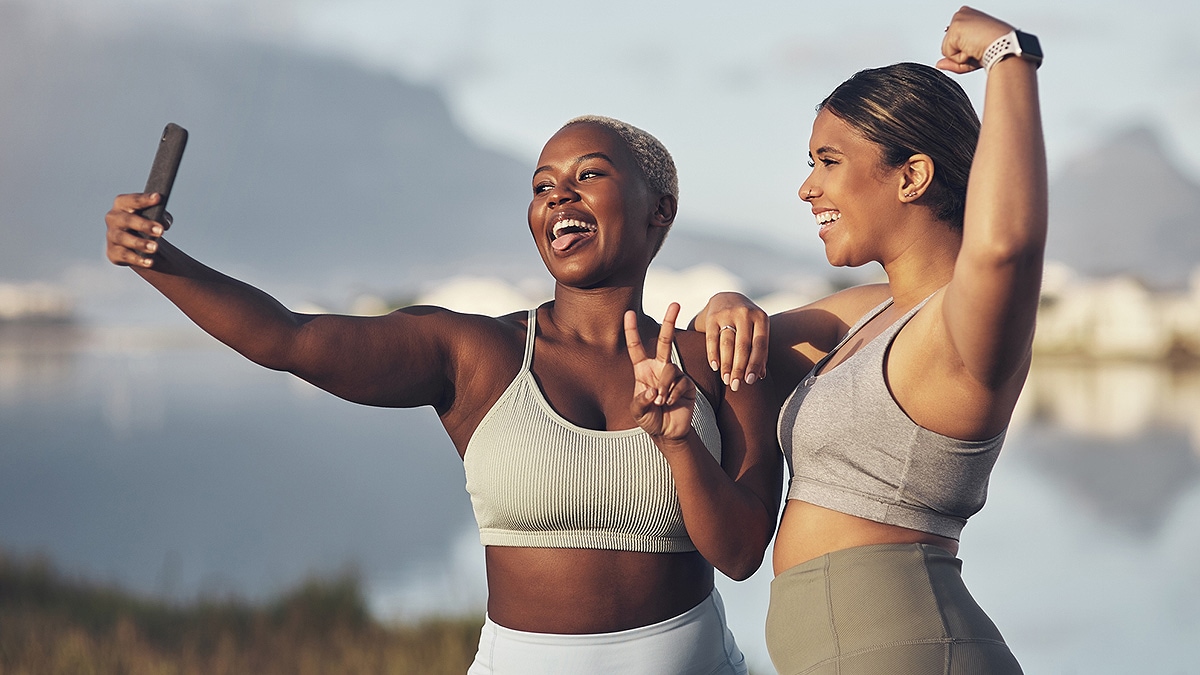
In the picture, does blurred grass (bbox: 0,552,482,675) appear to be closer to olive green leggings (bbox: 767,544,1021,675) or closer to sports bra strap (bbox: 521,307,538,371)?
sports bra strap (bbox: 521,307,538,371)

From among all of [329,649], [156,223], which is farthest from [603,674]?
[329,649]

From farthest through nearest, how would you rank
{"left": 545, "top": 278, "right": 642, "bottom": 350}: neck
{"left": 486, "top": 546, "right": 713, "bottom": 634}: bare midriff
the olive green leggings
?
{"left": 545, "top": 278, "right": 642, "bottom": 350}: neck, {"left": 486, "top": 546, "right": 713, "bottom": 634}: bare midriff, the olive green leggings

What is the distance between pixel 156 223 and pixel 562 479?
1.06 meters

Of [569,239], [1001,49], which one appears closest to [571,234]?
[569,239]

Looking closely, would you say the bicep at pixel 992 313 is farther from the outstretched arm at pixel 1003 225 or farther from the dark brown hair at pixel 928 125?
the dark brown hair at pixel 928 125

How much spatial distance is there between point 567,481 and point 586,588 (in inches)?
10.8

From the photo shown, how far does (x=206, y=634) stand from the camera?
30.0ft

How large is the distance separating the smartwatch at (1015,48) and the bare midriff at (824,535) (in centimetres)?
95

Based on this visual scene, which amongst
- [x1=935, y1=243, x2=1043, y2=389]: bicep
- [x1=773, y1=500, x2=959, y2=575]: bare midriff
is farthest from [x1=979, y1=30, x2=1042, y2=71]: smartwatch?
[x1=773, y1=500, x2=959, y2=575]: bare midriff

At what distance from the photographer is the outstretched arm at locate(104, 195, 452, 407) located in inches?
89.2

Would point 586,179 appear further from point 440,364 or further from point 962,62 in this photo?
point 962,62

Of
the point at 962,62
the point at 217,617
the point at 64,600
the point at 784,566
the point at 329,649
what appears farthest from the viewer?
the point at 64,600

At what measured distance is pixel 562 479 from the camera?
2.54m

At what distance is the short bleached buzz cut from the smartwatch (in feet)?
3.75
